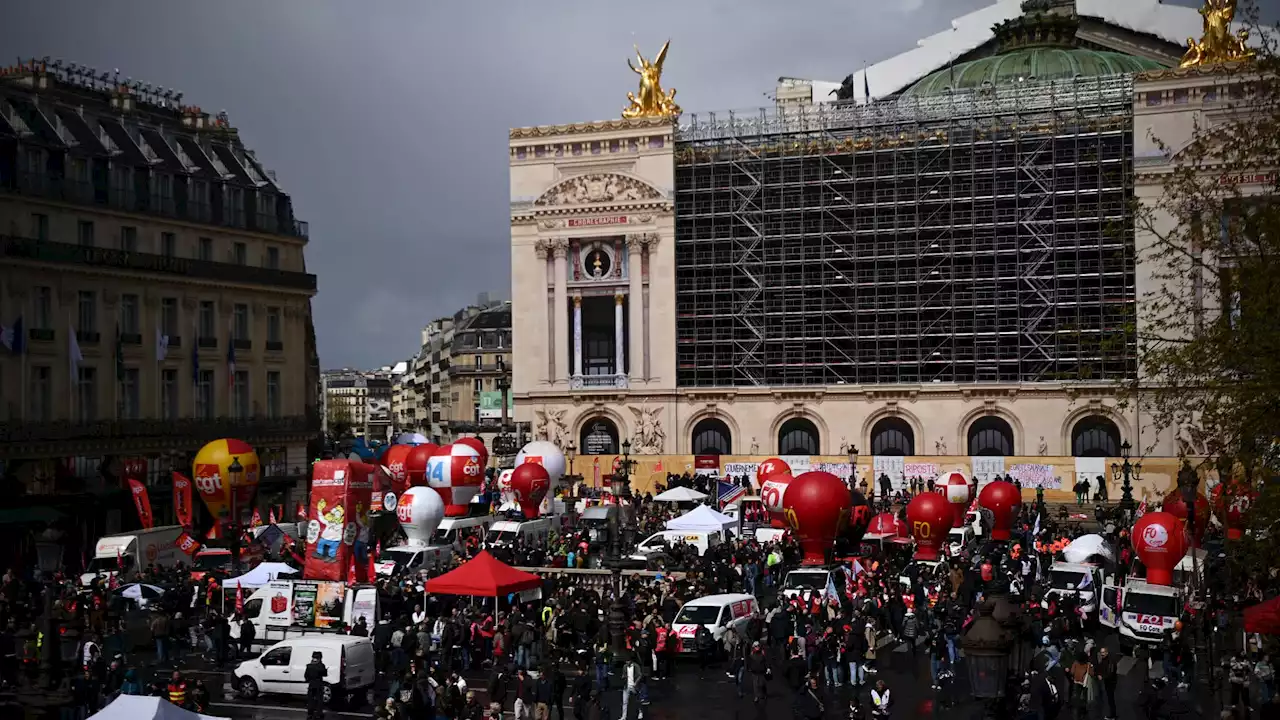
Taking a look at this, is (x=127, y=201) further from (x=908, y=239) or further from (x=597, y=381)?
(x=908, y=239)

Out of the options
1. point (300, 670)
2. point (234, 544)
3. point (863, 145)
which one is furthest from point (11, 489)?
point (863, 145)

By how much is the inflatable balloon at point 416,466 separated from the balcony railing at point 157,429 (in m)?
7.94

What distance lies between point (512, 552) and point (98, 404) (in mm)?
19491

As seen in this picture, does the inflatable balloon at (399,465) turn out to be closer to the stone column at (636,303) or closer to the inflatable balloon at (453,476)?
the inflatable balloon at (453,476)

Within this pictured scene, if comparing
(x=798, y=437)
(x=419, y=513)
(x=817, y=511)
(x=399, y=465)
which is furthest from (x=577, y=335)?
(x=817, y=511)

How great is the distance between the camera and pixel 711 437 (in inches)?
2707

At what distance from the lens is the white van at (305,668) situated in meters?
24.6

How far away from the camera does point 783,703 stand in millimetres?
25125

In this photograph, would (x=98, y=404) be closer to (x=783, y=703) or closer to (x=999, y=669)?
(x=783, y=703)

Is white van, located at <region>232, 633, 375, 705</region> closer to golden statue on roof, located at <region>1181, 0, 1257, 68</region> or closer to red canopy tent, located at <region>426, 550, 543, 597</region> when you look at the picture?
red canopy tent, located at <region>426, 550, 543, 597</region>

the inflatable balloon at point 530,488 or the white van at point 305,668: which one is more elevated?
the inflatable balloon at point 530,488

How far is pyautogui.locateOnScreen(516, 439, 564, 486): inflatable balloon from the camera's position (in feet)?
170

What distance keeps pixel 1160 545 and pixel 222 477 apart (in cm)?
2881

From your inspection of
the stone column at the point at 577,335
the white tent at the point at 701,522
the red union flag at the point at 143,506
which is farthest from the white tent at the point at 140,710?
the stone column at the point at 577,335
